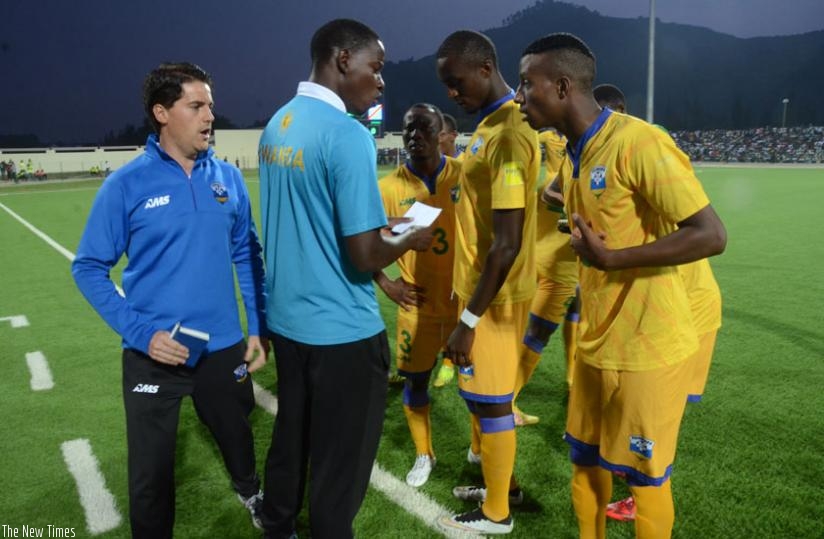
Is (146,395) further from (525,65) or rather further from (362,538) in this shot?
(525,65)

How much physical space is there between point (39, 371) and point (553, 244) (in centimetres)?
495

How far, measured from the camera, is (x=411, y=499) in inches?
134

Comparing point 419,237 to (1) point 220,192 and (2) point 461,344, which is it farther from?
(1) point 220,192

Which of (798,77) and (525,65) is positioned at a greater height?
(798,77)

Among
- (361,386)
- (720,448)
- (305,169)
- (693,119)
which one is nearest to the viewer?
(305,169)

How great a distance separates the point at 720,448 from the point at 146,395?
3.51 m

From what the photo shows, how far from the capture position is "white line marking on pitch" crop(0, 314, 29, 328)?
730 centimetres

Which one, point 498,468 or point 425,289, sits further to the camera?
point 425,289

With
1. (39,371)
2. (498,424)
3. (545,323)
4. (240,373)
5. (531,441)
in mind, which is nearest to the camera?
(240,373)

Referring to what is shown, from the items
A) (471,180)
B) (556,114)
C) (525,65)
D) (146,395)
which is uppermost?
(525,65)

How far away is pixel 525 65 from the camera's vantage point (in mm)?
2395

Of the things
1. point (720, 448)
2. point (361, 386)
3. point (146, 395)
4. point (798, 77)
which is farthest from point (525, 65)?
point (798, 77)

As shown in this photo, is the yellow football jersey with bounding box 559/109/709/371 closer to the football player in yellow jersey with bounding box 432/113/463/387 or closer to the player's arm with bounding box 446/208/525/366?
the player's arm with bounding box 446/208/525/366

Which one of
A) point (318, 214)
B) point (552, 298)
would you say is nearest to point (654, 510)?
point (318, 214)
